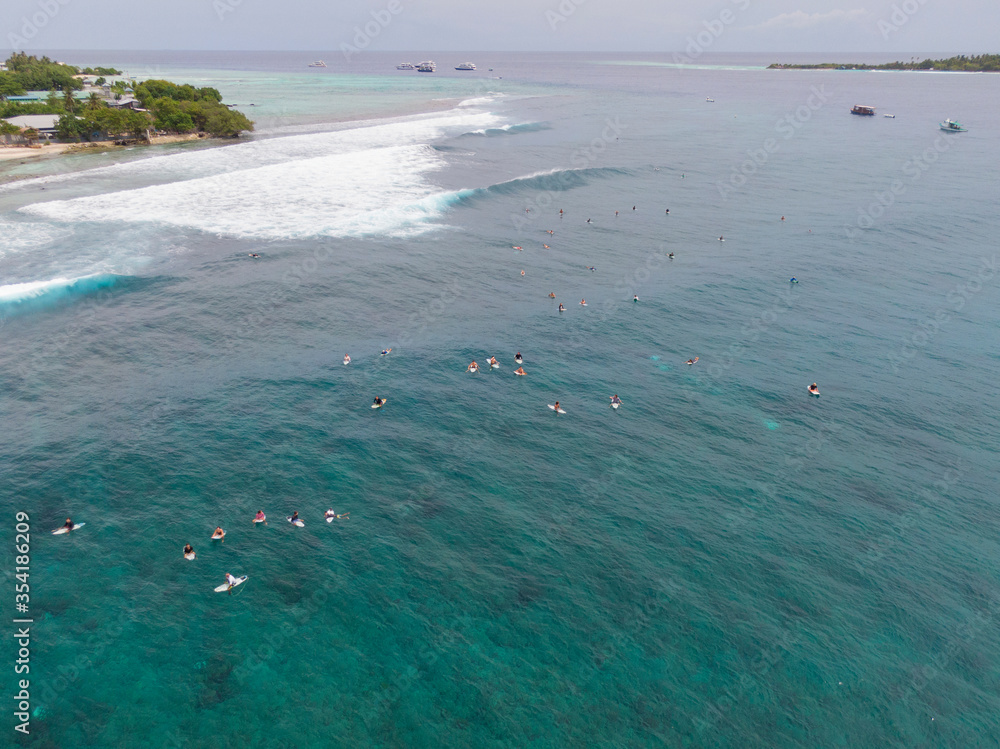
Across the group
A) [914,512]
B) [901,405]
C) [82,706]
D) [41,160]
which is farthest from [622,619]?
[41,160]

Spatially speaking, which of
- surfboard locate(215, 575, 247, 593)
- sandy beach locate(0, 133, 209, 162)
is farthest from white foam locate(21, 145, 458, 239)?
surfboard locate(215, 575, 247, 593)

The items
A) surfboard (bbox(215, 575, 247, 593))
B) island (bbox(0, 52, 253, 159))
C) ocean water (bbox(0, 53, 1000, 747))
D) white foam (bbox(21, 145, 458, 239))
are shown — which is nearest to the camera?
ocean water (bbox(0, 53, 1000, 747))

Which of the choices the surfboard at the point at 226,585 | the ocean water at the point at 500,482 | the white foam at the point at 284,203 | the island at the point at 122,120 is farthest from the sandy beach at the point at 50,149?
the surfboard at the point at 226,585

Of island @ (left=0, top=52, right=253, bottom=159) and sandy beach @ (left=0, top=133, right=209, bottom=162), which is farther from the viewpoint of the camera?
island @ (left=0, top=52, right=253, bottom=159)

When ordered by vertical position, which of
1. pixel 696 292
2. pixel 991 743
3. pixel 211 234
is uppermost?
pixel 211 234

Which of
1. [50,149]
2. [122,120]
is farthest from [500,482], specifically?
→ [50,149]

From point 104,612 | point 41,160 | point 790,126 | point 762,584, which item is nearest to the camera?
point 104,612

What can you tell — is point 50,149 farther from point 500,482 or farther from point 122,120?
point 500,482

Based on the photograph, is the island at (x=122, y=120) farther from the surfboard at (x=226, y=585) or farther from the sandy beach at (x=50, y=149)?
the surfboard at (x=226, y=585)

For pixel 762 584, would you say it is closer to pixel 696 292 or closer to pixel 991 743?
pixel 991 743

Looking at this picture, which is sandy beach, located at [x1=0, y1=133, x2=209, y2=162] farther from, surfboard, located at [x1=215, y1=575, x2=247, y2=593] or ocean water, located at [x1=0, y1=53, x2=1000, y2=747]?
surfboard, located at [x1=215, y1=575, x2=247, y2=593]
